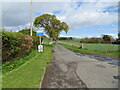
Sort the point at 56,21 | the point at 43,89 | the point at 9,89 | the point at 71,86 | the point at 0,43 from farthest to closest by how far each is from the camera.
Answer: the point at 56,21, the point at 0,43, the point at 71,86, the point at 43,89, the point at 9,89

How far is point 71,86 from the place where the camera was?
370cm

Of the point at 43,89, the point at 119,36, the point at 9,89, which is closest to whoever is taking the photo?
the point at 9,89

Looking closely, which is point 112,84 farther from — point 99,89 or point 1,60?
point 1,60

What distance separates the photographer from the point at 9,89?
10.6 feet

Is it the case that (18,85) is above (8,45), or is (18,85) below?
below

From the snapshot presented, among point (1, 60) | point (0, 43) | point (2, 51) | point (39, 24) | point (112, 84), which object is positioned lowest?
point (112, 84)

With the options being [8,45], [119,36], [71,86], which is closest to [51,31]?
[8,45]

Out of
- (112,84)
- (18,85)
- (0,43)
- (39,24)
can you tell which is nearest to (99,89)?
(112,84)

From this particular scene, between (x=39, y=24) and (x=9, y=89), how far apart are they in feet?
92.4

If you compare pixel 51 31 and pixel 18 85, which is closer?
pixel 18 85

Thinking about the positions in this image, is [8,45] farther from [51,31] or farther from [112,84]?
[51,31]

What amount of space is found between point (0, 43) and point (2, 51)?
0.52 meters

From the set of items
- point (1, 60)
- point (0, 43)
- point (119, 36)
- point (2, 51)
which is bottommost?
point (1, 60)

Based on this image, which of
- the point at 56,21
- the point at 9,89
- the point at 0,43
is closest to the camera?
the point at 9,89
